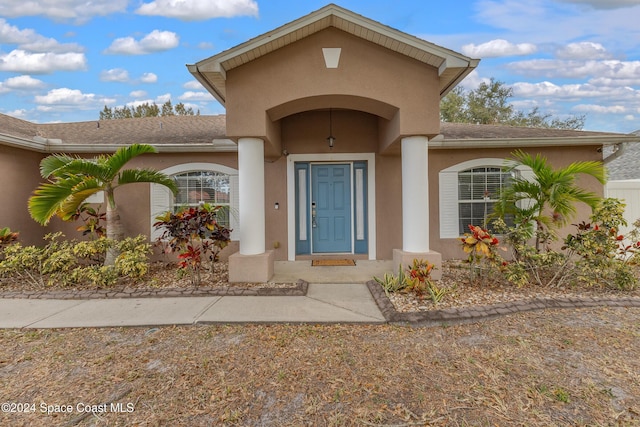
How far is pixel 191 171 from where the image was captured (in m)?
7.54

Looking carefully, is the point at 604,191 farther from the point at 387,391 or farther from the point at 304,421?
the point at 304,421

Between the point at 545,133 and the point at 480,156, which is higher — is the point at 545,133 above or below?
above

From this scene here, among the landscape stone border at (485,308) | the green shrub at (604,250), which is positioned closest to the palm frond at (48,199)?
the landscape stone border at (485,308)

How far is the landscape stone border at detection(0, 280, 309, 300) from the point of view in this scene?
16.5ft

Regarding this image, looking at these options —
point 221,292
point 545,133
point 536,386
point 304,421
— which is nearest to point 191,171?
point 221,292

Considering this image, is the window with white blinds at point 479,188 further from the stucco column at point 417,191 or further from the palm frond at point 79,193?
the palm frond at point 79,193

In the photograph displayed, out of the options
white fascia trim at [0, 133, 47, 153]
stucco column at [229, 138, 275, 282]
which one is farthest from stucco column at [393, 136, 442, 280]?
white fascia trim at [0, 133, 47, 153]

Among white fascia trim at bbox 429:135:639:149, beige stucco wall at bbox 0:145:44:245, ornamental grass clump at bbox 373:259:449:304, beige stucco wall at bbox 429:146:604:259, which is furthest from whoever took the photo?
beige stucco wall at bbox 429:146:604:259

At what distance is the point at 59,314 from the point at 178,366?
2602 millimetres

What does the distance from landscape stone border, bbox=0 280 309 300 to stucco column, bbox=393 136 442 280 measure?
204cm

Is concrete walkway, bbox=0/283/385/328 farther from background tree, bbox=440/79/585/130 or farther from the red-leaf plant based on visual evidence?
background tree, bbox=440/79/585/130

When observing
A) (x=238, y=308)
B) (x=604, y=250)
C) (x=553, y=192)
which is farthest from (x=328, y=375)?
(x=604, y=250)

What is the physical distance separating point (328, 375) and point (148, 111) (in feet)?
91.1

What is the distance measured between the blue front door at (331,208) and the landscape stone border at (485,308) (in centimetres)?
291
